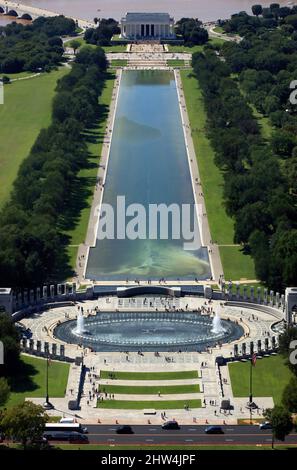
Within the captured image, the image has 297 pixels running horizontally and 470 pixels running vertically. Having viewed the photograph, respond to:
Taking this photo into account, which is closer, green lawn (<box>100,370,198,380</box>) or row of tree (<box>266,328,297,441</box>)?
row of tree (<box>266,328,297,441</box>)

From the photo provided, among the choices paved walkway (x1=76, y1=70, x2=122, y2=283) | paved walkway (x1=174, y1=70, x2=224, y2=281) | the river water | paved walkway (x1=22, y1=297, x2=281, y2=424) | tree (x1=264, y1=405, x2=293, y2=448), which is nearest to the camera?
tree (x1=264, y1=405, x2=293, y2=448)

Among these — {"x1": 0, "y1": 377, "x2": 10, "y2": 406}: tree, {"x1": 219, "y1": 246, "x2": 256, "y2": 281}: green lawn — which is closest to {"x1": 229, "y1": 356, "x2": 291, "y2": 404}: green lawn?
{"x1": 0, "y1": 377, "x2": 10, "y2": 406}: tree

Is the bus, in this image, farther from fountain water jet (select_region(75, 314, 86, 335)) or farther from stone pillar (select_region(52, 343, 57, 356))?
fountain water jet (select_region(75, 314, 86, 335))

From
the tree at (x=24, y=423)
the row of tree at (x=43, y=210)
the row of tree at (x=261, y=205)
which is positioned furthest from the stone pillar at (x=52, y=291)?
the tree at (x=24, y=423)

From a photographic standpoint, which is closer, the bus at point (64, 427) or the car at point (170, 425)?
the bus at point (64, 427)

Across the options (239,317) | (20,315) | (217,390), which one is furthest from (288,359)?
(20,315)

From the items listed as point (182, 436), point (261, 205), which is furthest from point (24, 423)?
point (261, 205)

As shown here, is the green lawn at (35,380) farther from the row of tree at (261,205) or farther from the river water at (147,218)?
the row of tree at (261,205)
